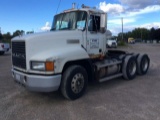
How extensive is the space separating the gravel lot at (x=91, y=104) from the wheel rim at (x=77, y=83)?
0.32 meters

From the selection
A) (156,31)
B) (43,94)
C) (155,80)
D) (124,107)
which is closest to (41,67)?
(43,94)

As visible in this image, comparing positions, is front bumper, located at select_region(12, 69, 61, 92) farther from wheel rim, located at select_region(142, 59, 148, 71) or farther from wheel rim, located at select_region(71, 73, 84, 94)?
wheel rim, located at select_region(142, 59, 148, 71)

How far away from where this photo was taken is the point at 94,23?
25.6 ft

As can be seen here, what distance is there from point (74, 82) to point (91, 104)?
813 millimetres

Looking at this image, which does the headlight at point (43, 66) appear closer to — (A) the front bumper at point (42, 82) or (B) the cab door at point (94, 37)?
(A) the front bumper at point (42, 82)

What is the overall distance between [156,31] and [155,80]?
10567cm

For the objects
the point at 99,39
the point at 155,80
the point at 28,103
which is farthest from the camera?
the point at 155,80

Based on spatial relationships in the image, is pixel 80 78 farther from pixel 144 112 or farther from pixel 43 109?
pixel 144 112

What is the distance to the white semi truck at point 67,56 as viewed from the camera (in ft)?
19.6

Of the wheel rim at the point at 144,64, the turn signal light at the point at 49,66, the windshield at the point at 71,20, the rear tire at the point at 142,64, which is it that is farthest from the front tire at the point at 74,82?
the wheel rim at the point at 144,64

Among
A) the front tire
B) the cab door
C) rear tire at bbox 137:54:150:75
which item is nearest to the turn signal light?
the front tire

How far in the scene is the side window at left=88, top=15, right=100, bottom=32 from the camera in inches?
300

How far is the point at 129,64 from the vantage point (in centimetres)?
941

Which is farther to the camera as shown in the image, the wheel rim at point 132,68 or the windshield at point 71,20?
the wheel rim at point 132,68
